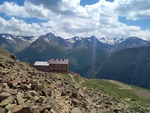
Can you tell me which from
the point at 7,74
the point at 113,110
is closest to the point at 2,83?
the point at 7,74

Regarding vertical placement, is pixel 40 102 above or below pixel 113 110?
above

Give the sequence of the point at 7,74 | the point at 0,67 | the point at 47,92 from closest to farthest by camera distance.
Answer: the point at 47,92 < the point at 7,74 < the point at 0,67

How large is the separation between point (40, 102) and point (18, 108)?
5.27 metres

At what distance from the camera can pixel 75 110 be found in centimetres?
3303

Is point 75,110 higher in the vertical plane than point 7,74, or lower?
lower

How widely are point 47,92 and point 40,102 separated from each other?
581 cm

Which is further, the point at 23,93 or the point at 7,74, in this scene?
the point at 7,74

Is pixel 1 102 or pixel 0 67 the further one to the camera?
pixel 0 67

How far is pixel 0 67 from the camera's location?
43.8 meters

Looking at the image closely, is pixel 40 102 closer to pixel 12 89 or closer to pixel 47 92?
pixel 12 89

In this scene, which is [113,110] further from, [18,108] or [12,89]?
[18,108]

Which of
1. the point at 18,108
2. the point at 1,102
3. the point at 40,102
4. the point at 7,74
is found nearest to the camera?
the point at 18,108

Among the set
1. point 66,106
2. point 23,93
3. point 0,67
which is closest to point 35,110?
point 23,93

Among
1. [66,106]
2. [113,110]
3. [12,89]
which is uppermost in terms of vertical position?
[12,89]
